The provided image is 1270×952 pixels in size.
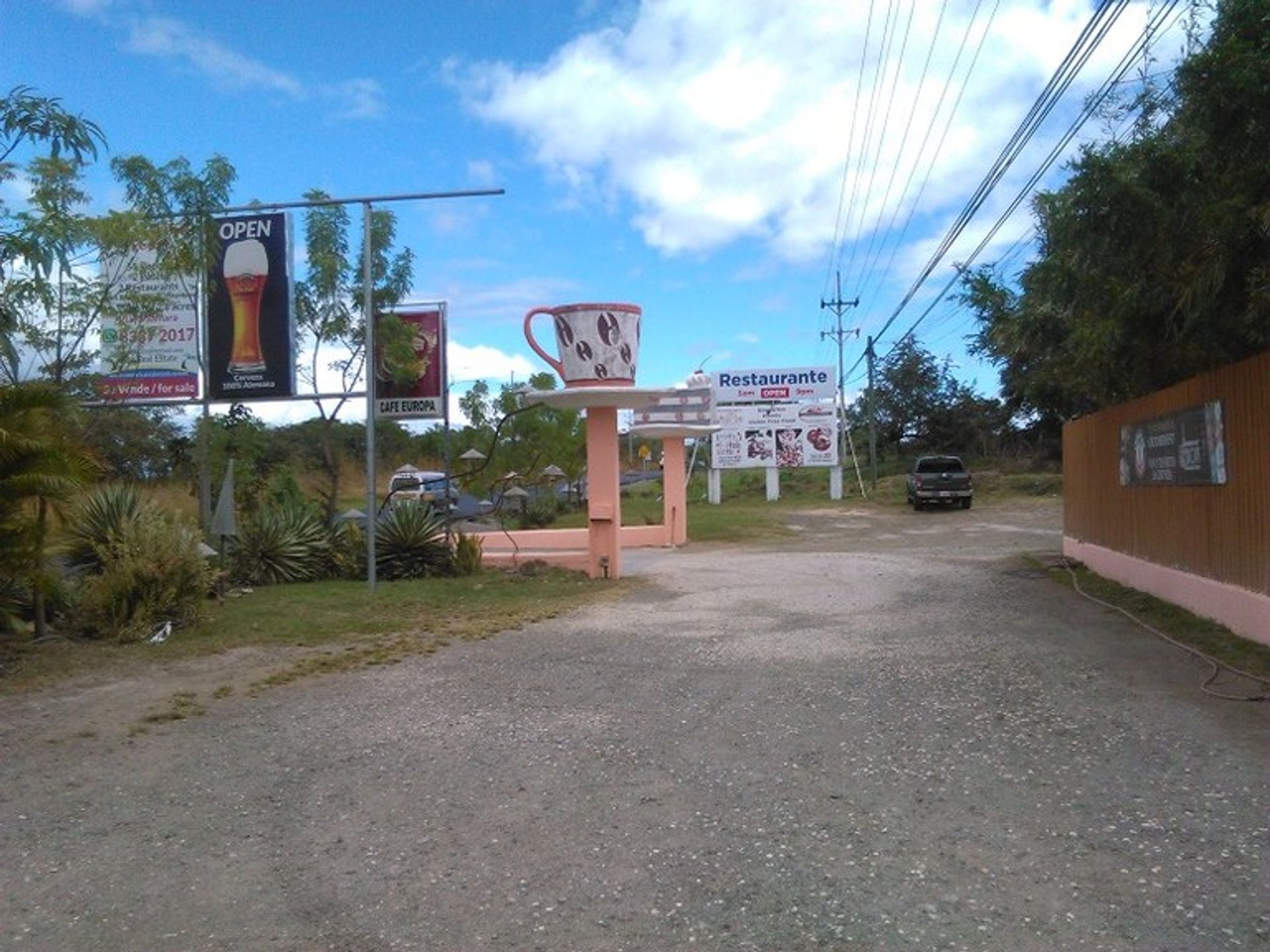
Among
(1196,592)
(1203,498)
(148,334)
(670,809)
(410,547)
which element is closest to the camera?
(670,809)

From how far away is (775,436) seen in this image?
42781mm

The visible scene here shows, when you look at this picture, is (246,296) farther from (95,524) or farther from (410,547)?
(95,524)

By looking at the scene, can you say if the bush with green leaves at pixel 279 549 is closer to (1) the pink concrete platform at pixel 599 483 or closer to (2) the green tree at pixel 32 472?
(1) the pink concrete platform at pixel 599 483

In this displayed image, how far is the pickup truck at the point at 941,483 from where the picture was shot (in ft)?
122

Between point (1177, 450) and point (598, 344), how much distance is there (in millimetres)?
9090

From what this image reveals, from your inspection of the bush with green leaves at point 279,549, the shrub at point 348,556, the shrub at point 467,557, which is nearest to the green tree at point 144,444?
the bush with green leaves at point 279,549

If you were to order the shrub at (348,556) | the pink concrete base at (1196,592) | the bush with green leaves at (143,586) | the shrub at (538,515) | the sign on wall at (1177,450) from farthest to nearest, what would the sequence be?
the shrub at (538,515) < the shrub at (348,556) < the bush with green leaves at (143,586) < the sign on wall at (1177,450) < the pink concrete base at (1196,592)

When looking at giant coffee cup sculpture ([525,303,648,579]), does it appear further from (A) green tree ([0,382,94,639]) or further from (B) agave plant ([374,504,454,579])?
(A) green tree ([0,382,94,639])

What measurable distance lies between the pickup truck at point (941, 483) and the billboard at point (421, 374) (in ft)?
71.4

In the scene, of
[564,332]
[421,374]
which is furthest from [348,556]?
[564,332]

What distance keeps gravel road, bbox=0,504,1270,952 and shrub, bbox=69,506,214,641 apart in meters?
3.03

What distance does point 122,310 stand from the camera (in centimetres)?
1452

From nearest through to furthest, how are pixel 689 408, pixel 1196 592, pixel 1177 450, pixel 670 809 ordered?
pixel 670 809, pixel 1196 592, pixel 1177 450, pixel 689 408

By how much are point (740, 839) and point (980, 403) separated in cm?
4780
